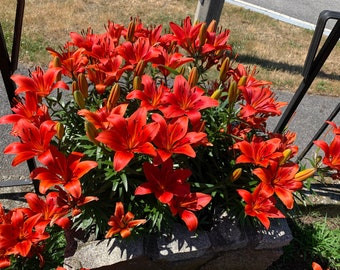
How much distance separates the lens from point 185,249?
1.83 metres

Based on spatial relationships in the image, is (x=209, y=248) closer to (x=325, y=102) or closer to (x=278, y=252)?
(x=278, y=252)

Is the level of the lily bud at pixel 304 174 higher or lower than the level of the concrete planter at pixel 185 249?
higher

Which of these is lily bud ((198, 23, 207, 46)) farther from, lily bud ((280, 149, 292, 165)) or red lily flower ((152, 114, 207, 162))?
lily bud ((280, 149, 292, 165))

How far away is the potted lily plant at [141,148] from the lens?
145 cm

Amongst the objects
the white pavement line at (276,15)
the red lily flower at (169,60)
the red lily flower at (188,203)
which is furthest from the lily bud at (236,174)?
the white pavement line at (276,15)

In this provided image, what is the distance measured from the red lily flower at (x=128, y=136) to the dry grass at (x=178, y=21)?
278cm

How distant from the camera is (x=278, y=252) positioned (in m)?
2.08

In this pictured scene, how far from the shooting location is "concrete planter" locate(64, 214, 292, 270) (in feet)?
5.90

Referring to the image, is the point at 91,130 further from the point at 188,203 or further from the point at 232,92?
the point at 232,92

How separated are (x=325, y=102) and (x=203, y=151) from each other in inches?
109

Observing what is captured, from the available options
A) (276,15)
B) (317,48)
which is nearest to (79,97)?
(317,48)

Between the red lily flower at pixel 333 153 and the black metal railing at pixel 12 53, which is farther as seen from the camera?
the black metal railing at pixel 12 53

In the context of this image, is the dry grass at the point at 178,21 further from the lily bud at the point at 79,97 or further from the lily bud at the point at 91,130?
the lily bud at the point at 91,130

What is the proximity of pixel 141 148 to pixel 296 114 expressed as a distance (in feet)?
9.65
